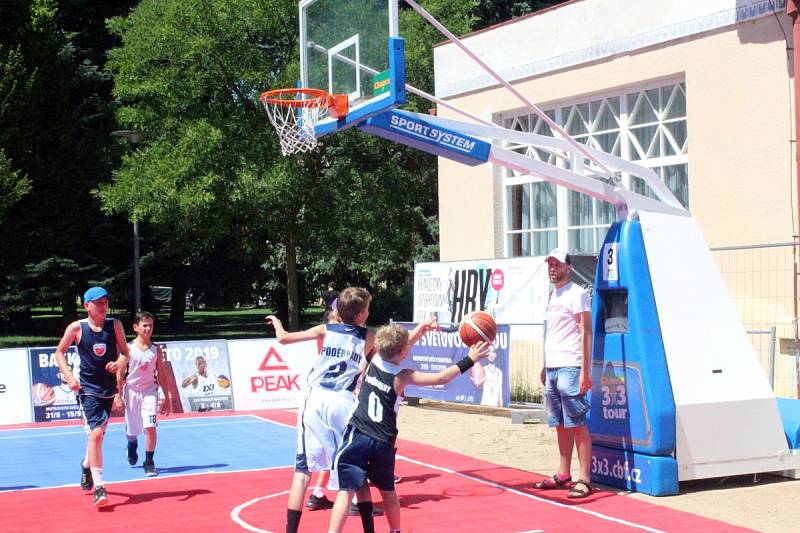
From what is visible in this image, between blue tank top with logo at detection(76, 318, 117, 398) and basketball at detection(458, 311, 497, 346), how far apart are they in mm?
3908

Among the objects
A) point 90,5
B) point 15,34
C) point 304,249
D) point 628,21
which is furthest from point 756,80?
point 90,5

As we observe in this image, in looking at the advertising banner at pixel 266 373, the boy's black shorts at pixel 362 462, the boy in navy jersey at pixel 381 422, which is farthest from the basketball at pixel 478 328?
the advertising banner at pixel 266 373

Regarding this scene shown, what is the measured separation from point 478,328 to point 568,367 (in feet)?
6.67

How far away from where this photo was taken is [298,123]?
11.8m

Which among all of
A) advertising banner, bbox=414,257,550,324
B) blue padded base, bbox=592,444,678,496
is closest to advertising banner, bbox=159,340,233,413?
advertising banner, bbox=414,257,550,324

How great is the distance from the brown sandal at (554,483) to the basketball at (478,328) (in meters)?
2.44

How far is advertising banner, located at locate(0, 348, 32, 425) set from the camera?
57.1 ft

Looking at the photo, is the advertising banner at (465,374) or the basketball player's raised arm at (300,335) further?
the advertising banner at (465,374)

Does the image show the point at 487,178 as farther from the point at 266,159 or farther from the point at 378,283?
the point at 378,283

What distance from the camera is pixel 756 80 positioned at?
16312 mm

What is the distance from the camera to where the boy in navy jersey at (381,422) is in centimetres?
689

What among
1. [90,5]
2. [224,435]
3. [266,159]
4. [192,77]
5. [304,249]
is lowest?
[224,435]

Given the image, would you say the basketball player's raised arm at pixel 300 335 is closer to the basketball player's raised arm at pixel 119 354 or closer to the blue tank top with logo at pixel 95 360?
the basketball player's raised arm at pixel 119 354

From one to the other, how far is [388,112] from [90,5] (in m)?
30.9
